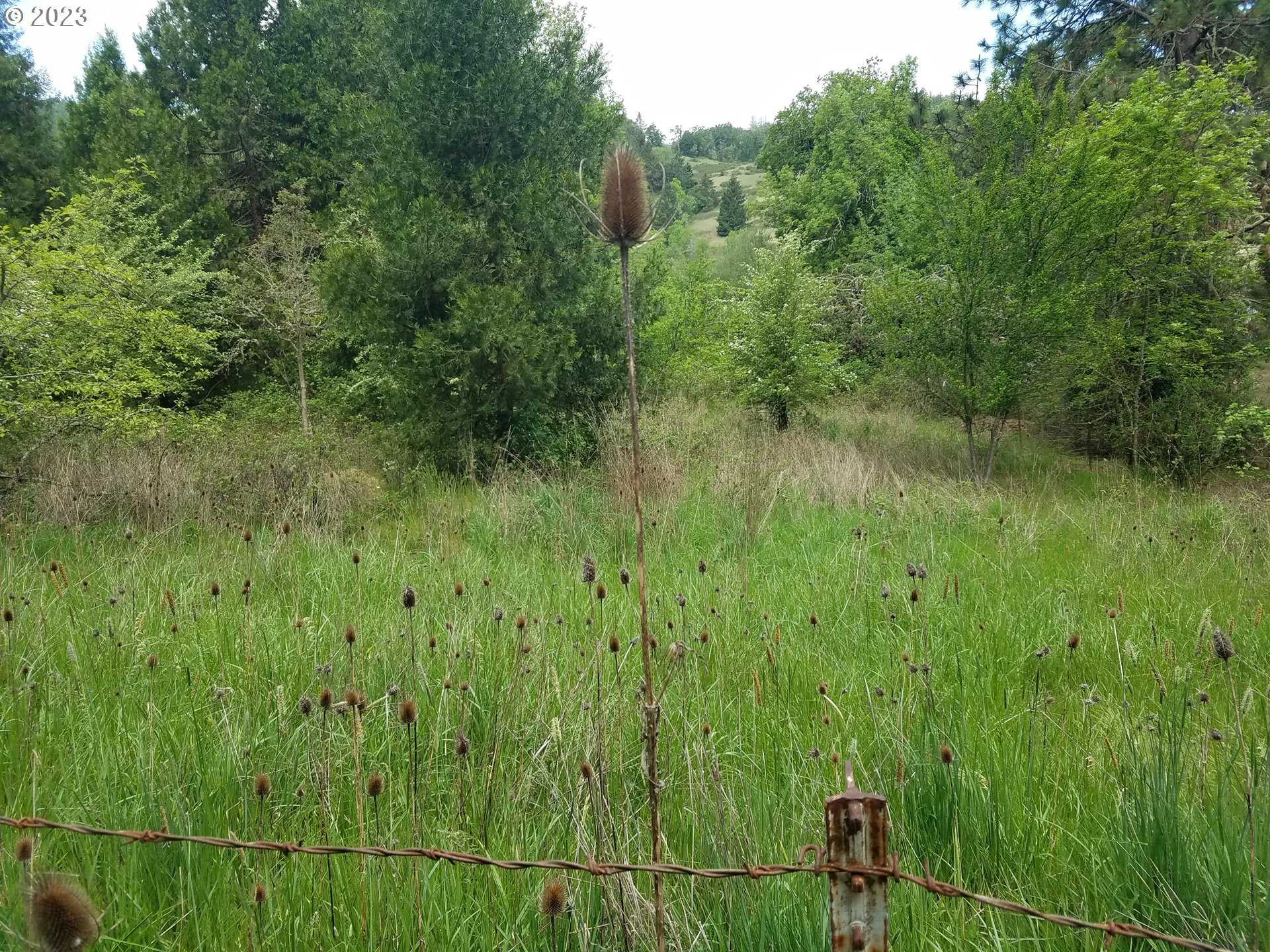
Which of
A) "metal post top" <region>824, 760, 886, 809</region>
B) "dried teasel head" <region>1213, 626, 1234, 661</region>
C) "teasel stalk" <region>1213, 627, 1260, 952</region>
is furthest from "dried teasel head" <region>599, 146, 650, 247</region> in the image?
"dried teasel head" <region>1213, 626, 1234, 661</region>

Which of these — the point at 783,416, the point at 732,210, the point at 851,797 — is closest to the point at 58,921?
the point at 851,797

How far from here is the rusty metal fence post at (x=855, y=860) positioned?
1.04 meters

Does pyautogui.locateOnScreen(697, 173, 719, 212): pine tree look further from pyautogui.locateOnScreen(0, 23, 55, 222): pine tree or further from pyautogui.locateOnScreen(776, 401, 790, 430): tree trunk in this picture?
pyautogui.locateOnScreen(776, 401, 790, 430): tree trunk

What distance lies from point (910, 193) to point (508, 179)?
5718mm

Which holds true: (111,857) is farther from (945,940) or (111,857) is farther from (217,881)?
(945,940)

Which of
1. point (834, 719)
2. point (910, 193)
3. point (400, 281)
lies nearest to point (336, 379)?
point (400, 281)

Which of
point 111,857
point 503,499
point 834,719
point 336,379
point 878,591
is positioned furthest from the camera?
point 336,379

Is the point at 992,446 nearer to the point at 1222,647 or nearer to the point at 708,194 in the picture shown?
the point at 1222,647

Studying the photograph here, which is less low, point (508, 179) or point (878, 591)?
point (508, 179)

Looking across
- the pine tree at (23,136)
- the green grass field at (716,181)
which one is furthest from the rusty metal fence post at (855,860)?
the green grass field at (716,181)

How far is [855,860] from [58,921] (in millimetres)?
1089

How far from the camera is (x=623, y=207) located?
1177mm

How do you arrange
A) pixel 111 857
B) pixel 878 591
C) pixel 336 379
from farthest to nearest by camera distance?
pixel 336 379 → pixel 878 591 → pixel 111 857

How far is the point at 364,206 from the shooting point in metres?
9.34
